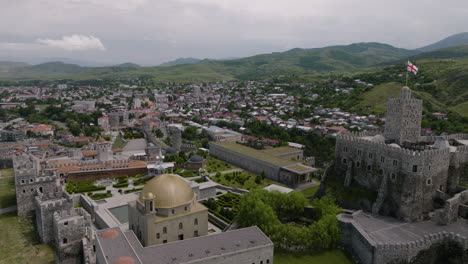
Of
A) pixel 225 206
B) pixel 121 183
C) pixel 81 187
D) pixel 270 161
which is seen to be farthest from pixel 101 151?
pixel 270 161

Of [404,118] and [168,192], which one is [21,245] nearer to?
[168,192]

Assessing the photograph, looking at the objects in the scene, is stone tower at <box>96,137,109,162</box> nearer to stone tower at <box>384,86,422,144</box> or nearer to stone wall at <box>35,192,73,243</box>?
stone wall at <box>35,192,73,243</box>

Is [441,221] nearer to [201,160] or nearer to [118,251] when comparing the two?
[118,251]

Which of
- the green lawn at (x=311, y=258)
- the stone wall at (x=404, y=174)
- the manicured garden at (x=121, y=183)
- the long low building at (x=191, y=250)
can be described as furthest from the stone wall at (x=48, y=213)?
the stone wall at (x=404, y=174)

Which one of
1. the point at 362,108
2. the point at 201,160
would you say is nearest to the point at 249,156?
the point at 201,160


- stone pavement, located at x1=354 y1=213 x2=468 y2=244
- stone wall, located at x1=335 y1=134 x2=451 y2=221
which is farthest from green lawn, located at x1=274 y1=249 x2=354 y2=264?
stone wall, located at x1=335 y1=134 x2=451 y2=221
